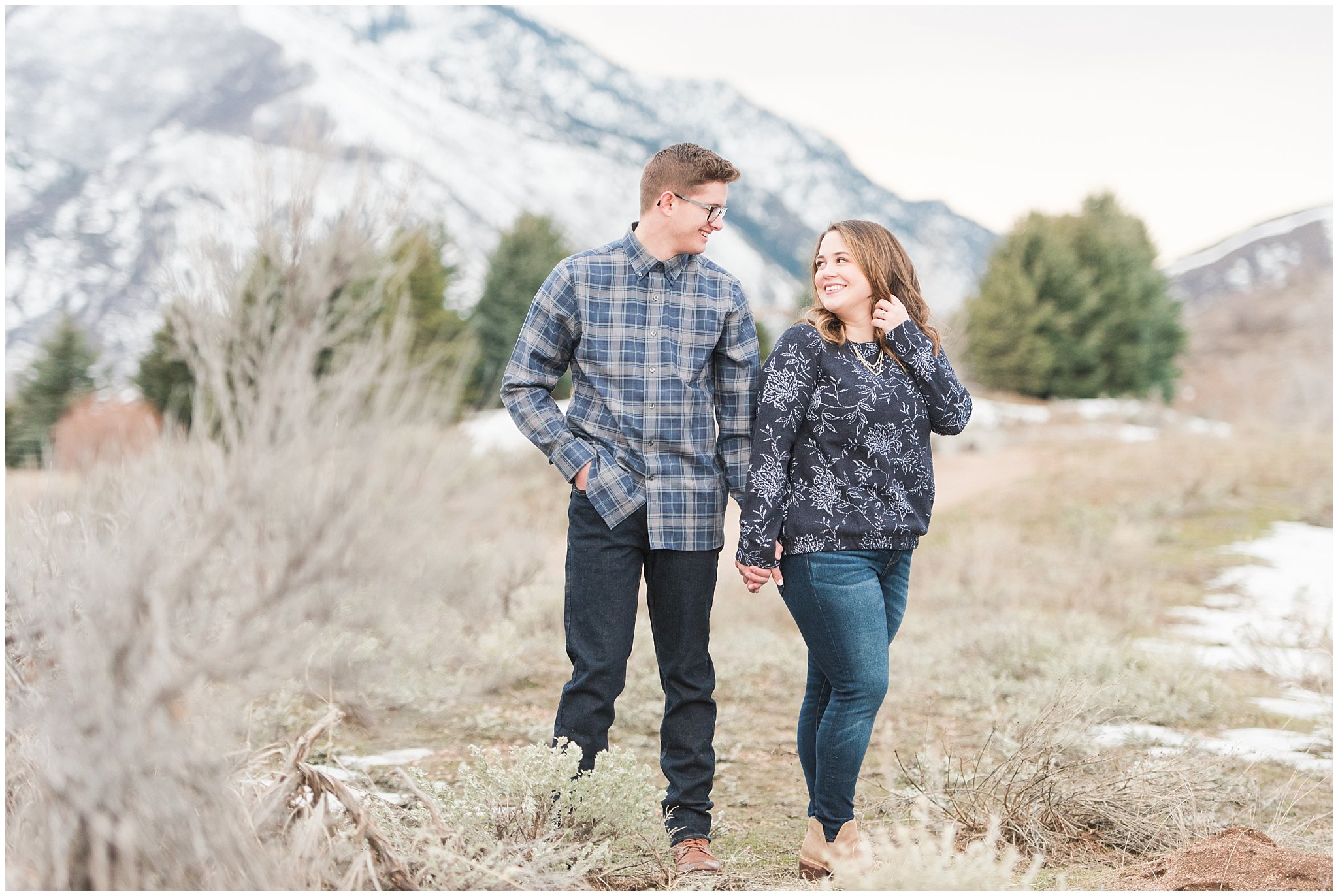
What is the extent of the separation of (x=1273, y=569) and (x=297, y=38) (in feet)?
413

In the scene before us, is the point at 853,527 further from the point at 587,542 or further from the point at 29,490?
the point at 29,490

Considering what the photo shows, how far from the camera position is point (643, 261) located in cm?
282

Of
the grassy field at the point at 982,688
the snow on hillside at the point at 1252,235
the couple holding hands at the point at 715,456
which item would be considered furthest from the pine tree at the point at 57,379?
the snow on hillside at the point at 1252,235

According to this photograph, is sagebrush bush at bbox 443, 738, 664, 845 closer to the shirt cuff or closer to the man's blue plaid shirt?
the man's blue plaid shirt

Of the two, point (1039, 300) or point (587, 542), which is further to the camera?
point (1039, 300)

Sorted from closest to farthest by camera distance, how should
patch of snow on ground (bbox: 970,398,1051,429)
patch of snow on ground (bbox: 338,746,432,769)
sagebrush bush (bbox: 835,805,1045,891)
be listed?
sagebrush bush (bbox: 835,805,1045,891), patch of snow on ground (bbox: 338,746,432,769), patch of snow on ground (bbox: 970,398,1051,429)

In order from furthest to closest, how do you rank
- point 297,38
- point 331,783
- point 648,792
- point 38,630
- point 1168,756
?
point 297,38
point 1168,756
point 648,792
point 38,630
point 331,783

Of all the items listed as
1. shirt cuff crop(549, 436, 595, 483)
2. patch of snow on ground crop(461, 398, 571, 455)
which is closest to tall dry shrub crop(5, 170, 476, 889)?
shirt cuff crop(549, 436, 595, 483)

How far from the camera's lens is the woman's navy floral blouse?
258cm

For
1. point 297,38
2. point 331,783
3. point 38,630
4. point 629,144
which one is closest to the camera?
point 331,783

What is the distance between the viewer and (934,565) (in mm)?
8609

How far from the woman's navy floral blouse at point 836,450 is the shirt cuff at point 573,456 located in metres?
0.42

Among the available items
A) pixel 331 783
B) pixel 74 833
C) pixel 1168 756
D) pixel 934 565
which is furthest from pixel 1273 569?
pixel 74 833

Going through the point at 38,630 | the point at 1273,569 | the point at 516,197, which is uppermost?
the point at 516,197
